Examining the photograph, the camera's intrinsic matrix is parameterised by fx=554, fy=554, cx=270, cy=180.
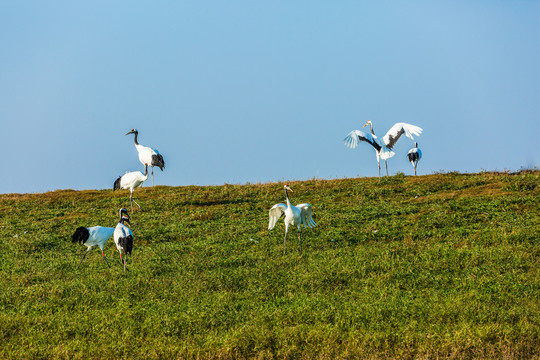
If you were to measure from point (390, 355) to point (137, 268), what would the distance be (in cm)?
801

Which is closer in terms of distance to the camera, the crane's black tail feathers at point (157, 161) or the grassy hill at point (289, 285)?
the grassy hill at point (289, 285)

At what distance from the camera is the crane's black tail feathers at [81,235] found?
15037 millimetres

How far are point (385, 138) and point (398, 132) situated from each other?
98 cm

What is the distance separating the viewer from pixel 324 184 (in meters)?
28.6

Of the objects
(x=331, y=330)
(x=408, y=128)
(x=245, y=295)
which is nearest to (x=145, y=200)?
(x=408, y=128)

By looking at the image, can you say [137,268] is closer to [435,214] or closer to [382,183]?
[435,214]

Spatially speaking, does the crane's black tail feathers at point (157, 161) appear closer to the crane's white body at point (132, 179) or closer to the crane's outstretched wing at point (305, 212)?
the crane's white body at point (132, 179)

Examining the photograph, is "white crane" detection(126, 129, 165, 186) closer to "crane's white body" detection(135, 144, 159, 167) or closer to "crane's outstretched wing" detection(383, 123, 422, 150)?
"crane's white body" detection(135, 144, 159, 167)

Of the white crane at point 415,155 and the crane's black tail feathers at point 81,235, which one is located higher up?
the white crane at point 415,155

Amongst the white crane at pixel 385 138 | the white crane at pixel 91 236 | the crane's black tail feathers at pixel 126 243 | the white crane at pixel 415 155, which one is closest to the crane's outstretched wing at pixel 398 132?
the white crane at pixel 385 138

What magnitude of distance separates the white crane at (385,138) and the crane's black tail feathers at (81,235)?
50.6ft

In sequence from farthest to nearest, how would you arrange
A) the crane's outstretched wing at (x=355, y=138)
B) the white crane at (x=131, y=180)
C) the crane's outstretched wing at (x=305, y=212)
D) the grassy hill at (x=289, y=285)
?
the crane's outstretched wing at (x=355, y=138), the white crane at (x=131, y=180), the crane's outstretched wing at (x=305, y=212), the grassy hill at (x=289, y=285)

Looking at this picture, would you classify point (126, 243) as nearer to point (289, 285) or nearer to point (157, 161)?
point (289, 285)

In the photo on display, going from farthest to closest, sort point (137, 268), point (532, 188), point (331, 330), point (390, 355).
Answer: point (532, 188) → point (137, 268) → point (331, 330) → point (390, 355)
